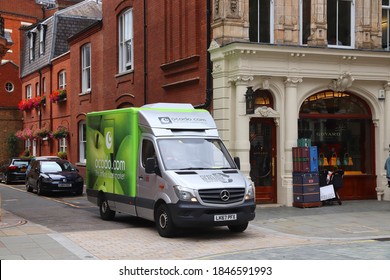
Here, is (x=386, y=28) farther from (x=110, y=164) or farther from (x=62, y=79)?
(x=62, y=79)

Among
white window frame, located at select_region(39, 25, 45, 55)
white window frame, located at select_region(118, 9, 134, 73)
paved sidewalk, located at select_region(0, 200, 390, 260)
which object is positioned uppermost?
white window frame, located at select_region(39, 25, 45, 55)

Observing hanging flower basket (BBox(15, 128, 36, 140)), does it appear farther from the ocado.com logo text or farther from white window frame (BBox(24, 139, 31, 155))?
the ocado.com logo text

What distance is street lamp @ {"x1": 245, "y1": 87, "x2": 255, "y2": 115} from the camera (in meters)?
16.0

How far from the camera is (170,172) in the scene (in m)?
11.6

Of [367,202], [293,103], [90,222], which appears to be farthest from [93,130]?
[367,202]

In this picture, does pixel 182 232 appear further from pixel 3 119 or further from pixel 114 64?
pixel 3 119

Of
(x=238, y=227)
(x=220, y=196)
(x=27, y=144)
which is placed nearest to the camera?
(x=220, y=196)

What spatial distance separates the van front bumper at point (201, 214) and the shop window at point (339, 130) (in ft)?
23.6

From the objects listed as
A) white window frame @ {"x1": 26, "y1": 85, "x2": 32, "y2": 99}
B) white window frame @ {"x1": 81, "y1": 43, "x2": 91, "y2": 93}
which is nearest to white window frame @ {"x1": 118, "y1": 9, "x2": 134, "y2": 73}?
white window frame @ {"x1": 81, "y1": 43, "x2": 91, "y2": 93}

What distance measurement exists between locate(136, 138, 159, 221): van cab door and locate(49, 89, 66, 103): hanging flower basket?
65.9 feet

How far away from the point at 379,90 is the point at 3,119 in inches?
1185

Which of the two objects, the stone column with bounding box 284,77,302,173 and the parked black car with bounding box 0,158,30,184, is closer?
the stone column with bounding box 284,77,302,173

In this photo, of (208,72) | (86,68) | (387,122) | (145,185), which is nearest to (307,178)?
(387,122)

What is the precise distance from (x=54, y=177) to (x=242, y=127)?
8520 millimetres
